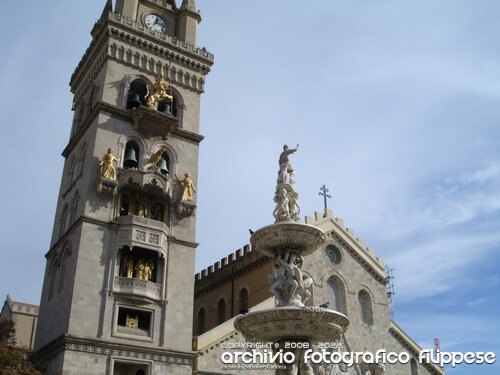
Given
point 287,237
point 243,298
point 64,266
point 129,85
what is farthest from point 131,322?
point 129,85

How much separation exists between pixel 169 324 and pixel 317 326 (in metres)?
12.0

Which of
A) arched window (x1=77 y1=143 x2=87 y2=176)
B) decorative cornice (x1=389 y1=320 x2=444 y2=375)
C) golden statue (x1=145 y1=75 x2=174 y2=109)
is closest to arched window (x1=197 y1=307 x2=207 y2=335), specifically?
decorative cornice (x1=389 y1=320 x2=444 y2=375)

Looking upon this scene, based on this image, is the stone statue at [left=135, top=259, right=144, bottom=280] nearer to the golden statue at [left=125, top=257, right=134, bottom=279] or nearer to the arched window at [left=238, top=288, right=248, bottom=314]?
the golden statue at [left=125, top=257, right=134, bottom=279]

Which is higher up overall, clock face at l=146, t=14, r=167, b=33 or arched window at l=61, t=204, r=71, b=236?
clock face at l=146, t=14, r=167, b=33

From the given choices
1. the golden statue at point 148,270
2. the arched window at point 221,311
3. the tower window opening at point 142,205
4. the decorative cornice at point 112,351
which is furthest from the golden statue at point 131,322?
the arched window at point 221,311

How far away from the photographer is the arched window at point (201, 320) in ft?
141

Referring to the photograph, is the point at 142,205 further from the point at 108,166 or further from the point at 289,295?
the point at 289,295

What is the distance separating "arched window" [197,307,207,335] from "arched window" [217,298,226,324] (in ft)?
6.07

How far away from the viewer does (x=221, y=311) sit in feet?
136

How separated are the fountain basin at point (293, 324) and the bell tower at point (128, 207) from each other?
33.5 ft

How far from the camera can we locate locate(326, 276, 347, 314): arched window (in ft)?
122

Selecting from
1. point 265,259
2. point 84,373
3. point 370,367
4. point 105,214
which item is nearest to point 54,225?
point 105,214

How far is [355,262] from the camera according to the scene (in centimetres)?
3972

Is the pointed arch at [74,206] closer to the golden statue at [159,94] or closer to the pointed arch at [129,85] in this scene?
the pointed arch at [129,85]
